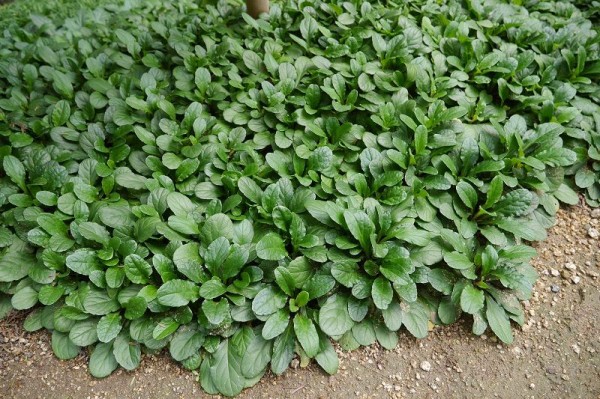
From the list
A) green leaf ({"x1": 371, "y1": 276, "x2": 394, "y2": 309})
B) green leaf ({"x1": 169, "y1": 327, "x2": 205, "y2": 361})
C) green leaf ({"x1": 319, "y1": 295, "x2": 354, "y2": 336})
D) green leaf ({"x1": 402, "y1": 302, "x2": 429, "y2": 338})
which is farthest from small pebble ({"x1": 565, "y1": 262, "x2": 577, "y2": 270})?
green leaf ({"x1": 169, "y1": 327, "x2": 205, "y2": 361})

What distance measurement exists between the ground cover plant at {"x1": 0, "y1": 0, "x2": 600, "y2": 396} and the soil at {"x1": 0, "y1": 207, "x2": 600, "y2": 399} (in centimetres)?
11

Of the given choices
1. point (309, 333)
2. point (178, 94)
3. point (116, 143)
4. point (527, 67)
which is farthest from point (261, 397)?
point (527, 67)

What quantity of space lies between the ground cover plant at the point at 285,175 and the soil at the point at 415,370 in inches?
4.4

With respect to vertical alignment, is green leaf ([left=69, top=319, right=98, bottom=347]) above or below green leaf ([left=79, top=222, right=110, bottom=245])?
below

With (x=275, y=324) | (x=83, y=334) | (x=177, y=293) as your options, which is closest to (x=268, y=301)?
(x=275, y=324)

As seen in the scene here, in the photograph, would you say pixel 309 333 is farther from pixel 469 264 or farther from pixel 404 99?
pixel 404 99

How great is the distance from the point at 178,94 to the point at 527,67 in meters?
2.93

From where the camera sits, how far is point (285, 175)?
9.93 ft

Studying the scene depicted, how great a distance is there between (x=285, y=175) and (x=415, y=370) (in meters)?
1.45

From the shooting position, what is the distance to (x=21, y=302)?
2645 mm

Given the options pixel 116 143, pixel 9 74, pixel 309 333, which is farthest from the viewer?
pixel 9 74

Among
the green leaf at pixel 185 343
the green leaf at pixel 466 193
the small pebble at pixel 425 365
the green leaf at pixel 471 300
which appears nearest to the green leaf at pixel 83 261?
the green leaf at pixel 185 343

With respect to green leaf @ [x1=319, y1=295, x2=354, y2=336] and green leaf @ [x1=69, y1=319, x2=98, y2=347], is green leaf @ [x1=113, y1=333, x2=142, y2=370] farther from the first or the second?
green leaf @ [x1=319, y1=295, x2=354, y2=336]

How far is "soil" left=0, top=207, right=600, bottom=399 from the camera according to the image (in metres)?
2.49
